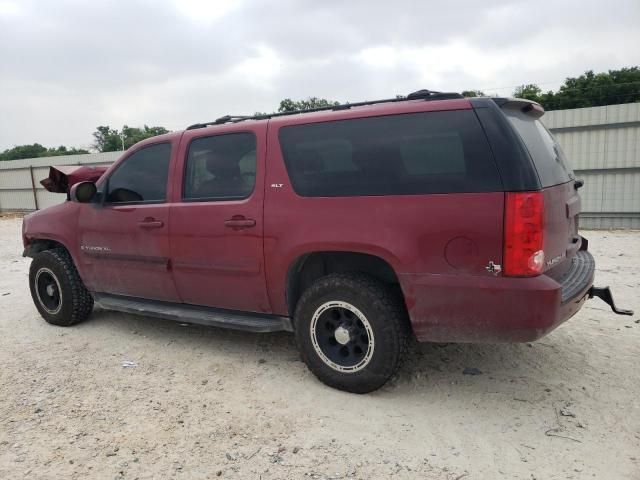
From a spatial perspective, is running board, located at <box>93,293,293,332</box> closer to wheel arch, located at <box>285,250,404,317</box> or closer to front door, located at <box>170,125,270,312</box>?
front door, located at <box>170,125,270,312</box>

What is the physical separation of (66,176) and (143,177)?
1.29 metres

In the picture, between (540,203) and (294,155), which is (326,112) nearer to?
(294,155)

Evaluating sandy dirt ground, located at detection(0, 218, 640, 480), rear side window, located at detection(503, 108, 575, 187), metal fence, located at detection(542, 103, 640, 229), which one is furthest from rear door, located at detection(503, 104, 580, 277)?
metal fence, located at detection(542, 103, 640, 229)

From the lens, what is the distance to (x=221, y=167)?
12.6 feet

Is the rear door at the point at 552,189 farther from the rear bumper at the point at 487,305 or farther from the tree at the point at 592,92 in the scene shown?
the tree at the point at 592,92

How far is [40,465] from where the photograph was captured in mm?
2611

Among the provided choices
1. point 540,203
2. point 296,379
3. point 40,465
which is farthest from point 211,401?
point 540,203

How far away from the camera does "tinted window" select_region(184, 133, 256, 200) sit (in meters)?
3.65

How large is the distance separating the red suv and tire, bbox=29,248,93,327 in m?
0.57

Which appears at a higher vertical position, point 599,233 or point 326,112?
point 326,112

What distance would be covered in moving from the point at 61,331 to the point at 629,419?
4.83 metres

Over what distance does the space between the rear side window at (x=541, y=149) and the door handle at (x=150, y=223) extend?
2.75m

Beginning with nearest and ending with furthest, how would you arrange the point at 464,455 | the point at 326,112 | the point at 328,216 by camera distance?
the point at 464,455
the point at 328,216
the point at 326,112

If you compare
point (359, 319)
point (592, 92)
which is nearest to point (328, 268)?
point (359, 319)
